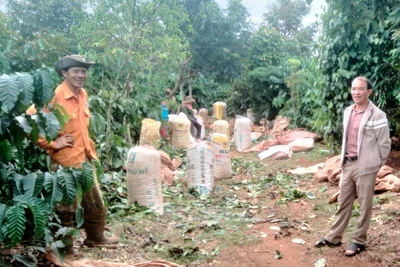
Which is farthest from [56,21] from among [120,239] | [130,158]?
[120,239]

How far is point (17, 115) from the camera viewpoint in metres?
2.18

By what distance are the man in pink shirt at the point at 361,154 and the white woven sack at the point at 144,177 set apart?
197 centimetres

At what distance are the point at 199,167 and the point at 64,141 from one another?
10.3 feet

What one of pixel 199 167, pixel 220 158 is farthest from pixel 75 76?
pixel 220 158

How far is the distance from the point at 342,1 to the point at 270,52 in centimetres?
1387

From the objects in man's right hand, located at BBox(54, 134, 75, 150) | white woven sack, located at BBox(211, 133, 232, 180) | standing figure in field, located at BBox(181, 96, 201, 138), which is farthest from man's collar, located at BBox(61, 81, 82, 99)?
standing figure in field, located at BBox(181, 96, 201, 138)

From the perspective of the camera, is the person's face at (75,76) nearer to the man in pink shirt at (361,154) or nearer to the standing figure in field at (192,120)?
the man in pink shirt at (361,154)

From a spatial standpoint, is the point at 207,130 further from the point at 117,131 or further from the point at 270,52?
the point at 117,131

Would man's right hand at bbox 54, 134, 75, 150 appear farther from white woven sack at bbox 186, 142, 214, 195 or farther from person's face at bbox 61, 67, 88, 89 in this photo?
white woven sack at bbox 186, 142, 214, 195

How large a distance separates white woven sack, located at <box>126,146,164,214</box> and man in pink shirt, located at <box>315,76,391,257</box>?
1.97 meters

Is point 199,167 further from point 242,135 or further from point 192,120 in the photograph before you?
point 192,120

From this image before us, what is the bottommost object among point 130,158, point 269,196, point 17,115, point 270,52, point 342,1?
point 269,196

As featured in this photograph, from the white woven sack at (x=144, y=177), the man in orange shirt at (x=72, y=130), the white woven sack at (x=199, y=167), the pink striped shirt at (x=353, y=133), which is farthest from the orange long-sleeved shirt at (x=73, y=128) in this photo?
the white woven sack at (x=199, y=167)

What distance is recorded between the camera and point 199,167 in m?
5.98
